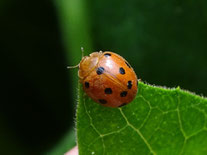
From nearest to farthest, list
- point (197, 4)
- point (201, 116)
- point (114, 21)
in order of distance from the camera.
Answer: point (201, 116) → point (197, 4) → point (114, 21)

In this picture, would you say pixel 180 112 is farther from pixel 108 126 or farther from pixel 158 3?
pixel 158 3

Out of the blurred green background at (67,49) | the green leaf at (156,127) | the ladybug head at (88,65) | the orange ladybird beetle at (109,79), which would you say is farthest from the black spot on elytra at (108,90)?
the blurred green background at (67,49)

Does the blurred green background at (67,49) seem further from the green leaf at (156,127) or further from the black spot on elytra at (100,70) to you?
the green leaf at (156,127)

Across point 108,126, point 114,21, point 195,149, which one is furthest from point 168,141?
point 114,21

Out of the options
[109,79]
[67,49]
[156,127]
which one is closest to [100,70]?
[109,79]

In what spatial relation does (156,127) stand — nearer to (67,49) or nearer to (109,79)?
(109,79)

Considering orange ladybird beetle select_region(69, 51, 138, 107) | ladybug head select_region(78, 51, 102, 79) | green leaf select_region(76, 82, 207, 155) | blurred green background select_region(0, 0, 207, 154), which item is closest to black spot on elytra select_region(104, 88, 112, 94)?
orange ladybird beetle select_region(69, 51, 138, 107)
